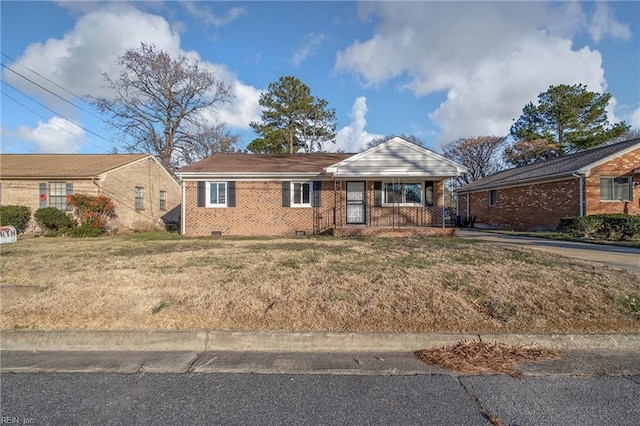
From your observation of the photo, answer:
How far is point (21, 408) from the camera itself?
3092mm

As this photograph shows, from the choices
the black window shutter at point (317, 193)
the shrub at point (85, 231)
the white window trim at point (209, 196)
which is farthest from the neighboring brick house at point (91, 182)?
the black window shutter at point (317, 193)

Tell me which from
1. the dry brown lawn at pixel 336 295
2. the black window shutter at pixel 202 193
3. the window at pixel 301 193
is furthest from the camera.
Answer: the window at pixel 301 193

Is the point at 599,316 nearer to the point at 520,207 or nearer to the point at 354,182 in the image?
the point at 354,182

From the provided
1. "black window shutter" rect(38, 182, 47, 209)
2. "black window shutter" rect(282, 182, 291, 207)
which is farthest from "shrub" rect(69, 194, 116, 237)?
"black window shutter" rect(282, 182, 291, 207)

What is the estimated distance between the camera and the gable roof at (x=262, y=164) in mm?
16250

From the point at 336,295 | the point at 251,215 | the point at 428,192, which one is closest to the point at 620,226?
the point at 428,192

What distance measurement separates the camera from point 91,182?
1866 centimetres

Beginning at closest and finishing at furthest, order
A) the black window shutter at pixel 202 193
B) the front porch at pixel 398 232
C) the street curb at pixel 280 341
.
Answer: the street curb at pixel 280 341
the front porch at pixel 398 232
the black window shutter at pixel 202 193

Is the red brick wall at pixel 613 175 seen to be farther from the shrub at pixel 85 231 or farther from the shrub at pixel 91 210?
the shrub at pixel 91 210

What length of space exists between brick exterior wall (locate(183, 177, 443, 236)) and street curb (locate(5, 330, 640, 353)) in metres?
11.8

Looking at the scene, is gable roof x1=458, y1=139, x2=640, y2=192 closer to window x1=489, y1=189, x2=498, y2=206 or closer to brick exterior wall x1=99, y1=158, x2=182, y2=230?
window x1=489, y1=189, x2=498, y2=206

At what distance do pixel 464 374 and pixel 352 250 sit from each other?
603 centimetres

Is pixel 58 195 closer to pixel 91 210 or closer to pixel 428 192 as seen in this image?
pixel 91 210

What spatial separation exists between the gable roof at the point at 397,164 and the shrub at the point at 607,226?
16.4 ft
